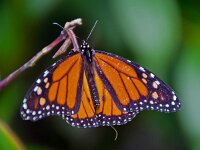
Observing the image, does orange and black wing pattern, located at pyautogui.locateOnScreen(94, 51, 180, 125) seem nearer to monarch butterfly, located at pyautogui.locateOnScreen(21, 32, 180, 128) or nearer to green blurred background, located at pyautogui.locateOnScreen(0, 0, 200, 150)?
monarch butterfly, located at pyautogui.locateOnScreen(21, 32, 180, 128)

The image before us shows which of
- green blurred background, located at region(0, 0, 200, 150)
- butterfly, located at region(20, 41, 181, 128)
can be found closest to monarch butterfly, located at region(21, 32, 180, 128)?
butterfly, located at region(20, 41, 181, 128)

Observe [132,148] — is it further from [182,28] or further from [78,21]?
[78,21]

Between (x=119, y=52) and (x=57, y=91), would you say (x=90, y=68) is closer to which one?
(x=57, y=91)

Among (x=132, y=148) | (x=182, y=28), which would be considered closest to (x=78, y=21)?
(x=182, y=28)

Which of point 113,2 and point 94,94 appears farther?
point 113,2

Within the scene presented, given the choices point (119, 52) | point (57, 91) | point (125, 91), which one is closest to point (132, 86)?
point (125, 91)

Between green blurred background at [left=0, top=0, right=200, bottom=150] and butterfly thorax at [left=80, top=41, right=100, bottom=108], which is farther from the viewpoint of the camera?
green blurred background at [left=0, top=0, right=200, bottom=150]

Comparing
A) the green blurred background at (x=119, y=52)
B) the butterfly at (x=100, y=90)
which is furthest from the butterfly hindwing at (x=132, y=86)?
the green blurred background at (x=119, y=52)
